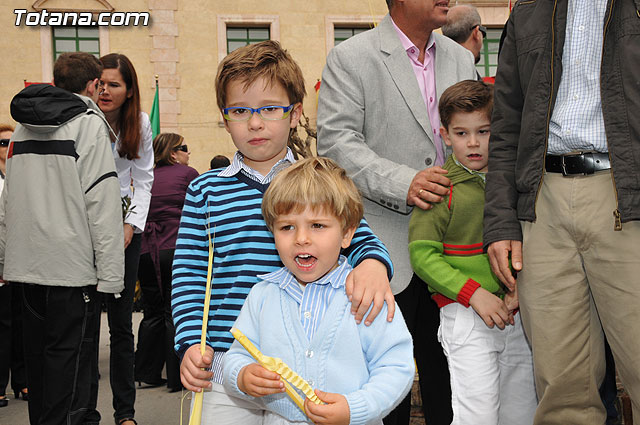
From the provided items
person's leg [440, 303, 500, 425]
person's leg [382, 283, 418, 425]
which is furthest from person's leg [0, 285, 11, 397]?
person's leg [440, 303, 500, 425]

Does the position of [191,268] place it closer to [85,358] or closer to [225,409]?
[225,409]

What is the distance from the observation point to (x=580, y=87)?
2732mm

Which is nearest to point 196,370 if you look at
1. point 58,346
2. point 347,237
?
point 347,237

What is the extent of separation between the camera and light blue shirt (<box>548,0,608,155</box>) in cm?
268

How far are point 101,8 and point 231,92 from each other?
15163 millimetres

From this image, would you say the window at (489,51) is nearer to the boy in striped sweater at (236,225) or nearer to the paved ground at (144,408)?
the paved ground at (144,408)

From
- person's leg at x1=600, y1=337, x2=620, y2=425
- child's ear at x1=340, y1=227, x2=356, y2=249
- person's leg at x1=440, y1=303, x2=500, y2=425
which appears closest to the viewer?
child's ear at x1=340, y1=227, x2=356, y2=249

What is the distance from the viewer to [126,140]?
4.89m

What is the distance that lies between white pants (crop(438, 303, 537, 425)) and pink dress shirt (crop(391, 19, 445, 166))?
2.81 feet

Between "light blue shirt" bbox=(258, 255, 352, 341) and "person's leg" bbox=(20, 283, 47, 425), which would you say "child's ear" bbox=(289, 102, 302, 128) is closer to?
"light blue shirt" bbox=(258, 255, 352, 341)

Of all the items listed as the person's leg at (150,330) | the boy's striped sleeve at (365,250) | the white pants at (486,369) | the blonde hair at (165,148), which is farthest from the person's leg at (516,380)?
the blonde hair at (165,148)

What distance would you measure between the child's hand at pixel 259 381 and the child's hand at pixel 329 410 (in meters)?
0.09

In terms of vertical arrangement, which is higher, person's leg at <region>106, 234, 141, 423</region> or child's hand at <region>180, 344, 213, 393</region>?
child's hand at <region>180, 344, 213, 393</region>

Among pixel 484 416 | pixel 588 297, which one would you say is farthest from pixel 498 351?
pixel 588 297
